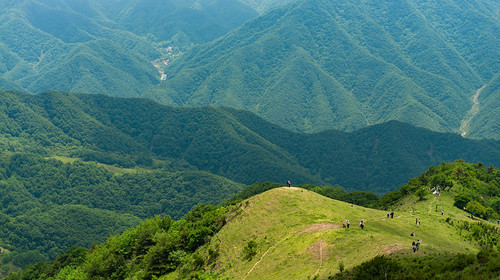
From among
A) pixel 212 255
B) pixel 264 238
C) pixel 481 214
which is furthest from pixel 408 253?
pixel 481 214

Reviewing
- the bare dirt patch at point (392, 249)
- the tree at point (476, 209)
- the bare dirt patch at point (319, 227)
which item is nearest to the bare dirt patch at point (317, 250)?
the bare dirt patch at point (319, 227)

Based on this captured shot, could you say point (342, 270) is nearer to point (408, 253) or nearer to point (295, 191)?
point (408, 253)

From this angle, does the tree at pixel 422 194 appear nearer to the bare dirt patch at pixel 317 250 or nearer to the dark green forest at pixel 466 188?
the dark green forest at pixel 466 188

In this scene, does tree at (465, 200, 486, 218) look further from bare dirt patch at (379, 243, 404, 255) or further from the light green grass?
bare dirt patch at (379, 243, 404, 255)

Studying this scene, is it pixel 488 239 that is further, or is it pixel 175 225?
pixel 175 225

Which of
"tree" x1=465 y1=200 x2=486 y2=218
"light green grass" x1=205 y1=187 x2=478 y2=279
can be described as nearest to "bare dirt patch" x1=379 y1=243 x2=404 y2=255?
"light green grass" x1=205 y1=187 x2=478 y2=279
